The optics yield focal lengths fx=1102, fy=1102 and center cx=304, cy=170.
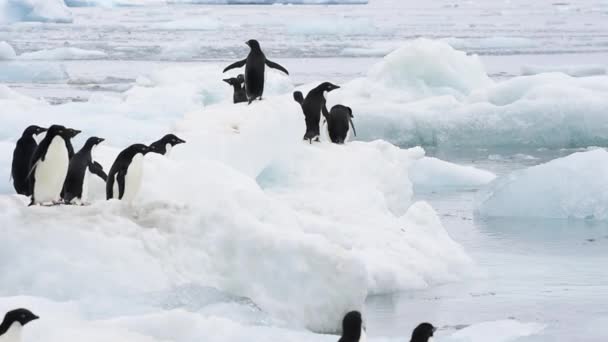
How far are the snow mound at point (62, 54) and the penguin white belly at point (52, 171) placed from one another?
18.4 meters

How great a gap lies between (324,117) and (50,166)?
391 cm

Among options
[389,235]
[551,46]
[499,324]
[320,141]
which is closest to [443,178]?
[320,141]

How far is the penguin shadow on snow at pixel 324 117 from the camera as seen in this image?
8352 millimetres

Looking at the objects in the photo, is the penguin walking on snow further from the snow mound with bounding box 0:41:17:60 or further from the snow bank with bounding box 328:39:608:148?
the snow mound with bounding box 0:41:17:60

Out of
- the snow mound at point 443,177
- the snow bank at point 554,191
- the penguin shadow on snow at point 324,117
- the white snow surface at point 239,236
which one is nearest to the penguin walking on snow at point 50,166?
the white snow surface at point 239,236

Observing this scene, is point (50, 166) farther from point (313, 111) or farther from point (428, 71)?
point (428, 71)

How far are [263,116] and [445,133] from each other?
5.78 metres

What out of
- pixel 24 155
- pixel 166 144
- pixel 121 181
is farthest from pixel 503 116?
pixel 121 181

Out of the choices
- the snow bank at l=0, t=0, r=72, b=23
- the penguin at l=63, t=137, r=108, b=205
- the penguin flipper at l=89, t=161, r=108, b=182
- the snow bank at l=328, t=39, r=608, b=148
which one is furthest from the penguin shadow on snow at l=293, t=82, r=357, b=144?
the snow bank at l=0, t=0, r=72, b=23

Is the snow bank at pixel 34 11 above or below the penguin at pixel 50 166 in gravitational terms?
above

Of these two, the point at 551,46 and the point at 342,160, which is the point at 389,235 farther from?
the point at 551,46

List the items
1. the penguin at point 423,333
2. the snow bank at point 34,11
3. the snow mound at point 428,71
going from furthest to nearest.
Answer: the snow bank at point 34,11
the snow mound at point 428,71
the penguin at point 423,333

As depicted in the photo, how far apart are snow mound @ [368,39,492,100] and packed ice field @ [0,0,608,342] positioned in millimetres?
27

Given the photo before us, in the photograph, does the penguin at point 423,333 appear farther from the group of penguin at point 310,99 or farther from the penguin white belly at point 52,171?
the group of penguin at point 310,99
